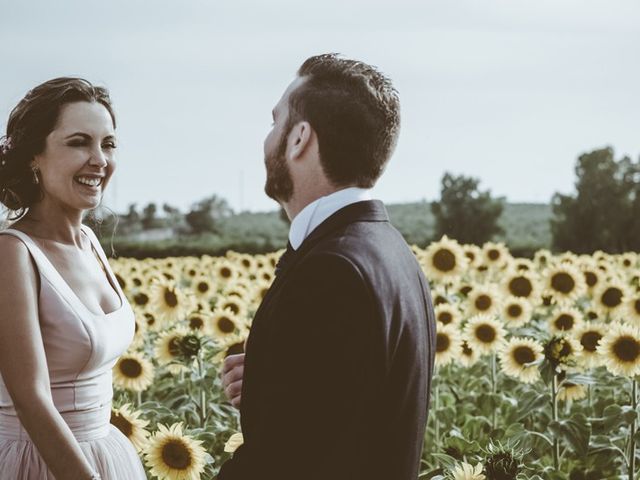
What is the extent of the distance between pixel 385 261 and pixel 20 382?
1.29 meters

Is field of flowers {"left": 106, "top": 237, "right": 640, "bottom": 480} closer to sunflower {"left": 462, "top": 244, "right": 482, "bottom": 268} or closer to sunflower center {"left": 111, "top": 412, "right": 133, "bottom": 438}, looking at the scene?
sunflower center {"left": 111, "top": 412, "right": 133, "bottom": 438}

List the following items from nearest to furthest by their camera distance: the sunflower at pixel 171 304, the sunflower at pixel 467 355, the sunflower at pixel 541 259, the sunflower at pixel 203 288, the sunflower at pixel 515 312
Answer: the sunflower at pixel 467 355, the sunflower at pixel 171 304, the sunflower at pixel 515 312, the sunflower at pixel 203 288, the sunflower at pixel 541 259

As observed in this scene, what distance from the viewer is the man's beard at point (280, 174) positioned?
2.70 meters

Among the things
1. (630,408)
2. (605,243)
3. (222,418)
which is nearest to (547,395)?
(630,408)

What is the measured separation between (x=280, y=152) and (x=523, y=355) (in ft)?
14.8

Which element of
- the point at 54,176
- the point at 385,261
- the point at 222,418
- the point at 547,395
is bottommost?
the point at 222,418

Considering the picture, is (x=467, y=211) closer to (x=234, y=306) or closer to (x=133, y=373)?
(x=234, y=306)

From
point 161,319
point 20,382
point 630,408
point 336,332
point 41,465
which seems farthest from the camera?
point 161,319

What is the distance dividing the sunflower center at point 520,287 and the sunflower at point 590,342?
2.55m

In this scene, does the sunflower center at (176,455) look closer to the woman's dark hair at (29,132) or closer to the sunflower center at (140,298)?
the woman's dark hair at (29,132)

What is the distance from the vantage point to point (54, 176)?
3369mm

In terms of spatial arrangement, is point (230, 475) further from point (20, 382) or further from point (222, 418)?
point (222, 418)

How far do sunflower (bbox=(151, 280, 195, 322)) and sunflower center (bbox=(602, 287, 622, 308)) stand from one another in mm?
3902

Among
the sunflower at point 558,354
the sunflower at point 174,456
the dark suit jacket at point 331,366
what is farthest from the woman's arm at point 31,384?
the sunflower at point 558,354
